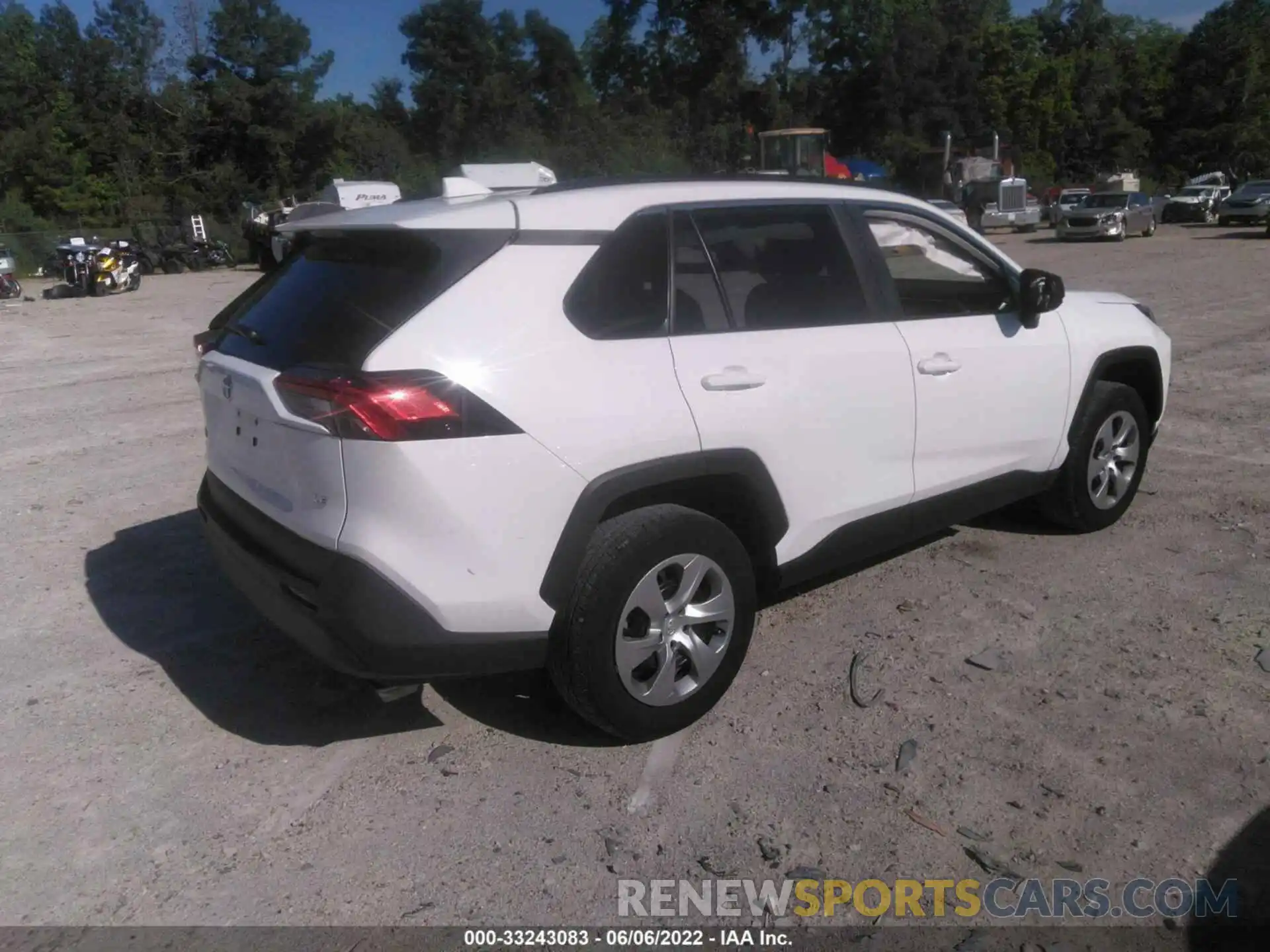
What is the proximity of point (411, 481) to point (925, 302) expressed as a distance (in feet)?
8.50

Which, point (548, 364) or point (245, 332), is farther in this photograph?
point (245, 332)

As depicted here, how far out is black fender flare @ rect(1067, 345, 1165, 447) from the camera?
4992mm

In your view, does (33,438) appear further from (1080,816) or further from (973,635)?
(1080,816)

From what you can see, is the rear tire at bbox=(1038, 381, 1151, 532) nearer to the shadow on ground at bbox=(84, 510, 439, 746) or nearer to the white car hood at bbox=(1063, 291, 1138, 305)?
the white car hood at bbox=(1063, 291, 1138, 305)

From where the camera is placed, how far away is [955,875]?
294 centimetres

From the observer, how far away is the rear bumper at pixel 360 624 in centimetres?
302

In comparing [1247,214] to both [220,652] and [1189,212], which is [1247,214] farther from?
[220,652]

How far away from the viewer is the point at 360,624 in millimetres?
3025

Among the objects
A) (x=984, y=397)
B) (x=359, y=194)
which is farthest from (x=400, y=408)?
(x=359, y=194)

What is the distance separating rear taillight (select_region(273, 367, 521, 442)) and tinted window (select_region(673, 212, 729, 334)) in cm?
84

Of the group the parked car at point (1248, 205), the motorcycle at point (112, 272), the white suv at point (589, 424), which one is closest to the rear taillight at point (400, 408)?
the white suv at point (589, 424)

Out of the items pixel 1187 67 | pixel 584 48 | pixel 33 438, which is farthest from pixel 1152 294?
pixel 1187 67

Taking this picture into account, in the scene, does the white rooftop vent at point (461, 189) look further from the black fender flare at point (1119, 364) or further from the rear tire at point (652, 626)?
the black fender flare at point (1119, 364)

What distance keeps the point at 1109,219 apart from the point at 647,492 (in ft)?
101
